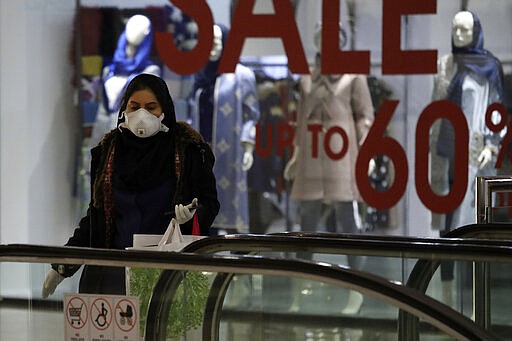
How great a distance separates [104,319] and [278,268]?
2.25 ft

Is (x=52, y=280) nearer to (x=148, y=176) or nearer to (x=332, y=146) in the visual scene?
(x=148, y=176)

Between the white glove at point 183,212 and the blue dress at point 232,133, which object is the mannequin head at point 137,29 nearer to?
the blue dress at point 232,133

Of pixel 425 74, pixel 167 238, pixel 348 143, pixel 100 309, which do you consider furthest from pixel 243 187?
pixel 100 309

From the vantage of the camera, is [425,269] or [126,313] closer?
[126,313]

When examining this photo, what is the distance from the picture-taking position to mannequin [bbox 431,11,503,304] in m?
8.64

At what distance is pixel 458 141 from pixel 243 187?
5.24 feet

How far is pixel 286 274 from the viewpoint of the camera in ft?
11.7

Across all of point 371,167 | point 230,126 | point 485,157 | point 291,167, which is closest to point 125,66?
point 230,126

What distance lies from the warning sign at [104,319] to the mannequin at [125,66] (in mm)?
5338

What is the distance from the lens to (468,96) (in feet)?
28.5

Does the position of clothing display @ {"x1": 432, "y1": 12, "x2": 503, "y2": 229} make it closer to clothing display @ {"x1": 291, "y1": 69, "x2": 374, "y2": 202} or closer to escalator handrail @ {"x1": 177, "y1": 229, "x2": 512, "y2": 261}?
clothing display @ {"x1": 291, "y1": 69, "x2": 374, "y2": 202}

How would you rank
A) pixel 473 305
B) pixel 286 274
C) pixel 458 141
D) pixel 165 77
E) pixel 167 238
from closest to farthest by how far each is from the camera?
pixel 286 274 < pixel 167 238 < pixel 473 305 < pixel 458 141 < pixel 165 77

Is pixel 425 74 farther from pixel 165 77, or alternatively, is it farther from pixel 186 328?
pixel 186 328

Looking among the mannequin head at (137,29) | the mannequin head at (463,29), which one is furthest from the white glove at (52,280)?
the mannequin head at (137,29)
